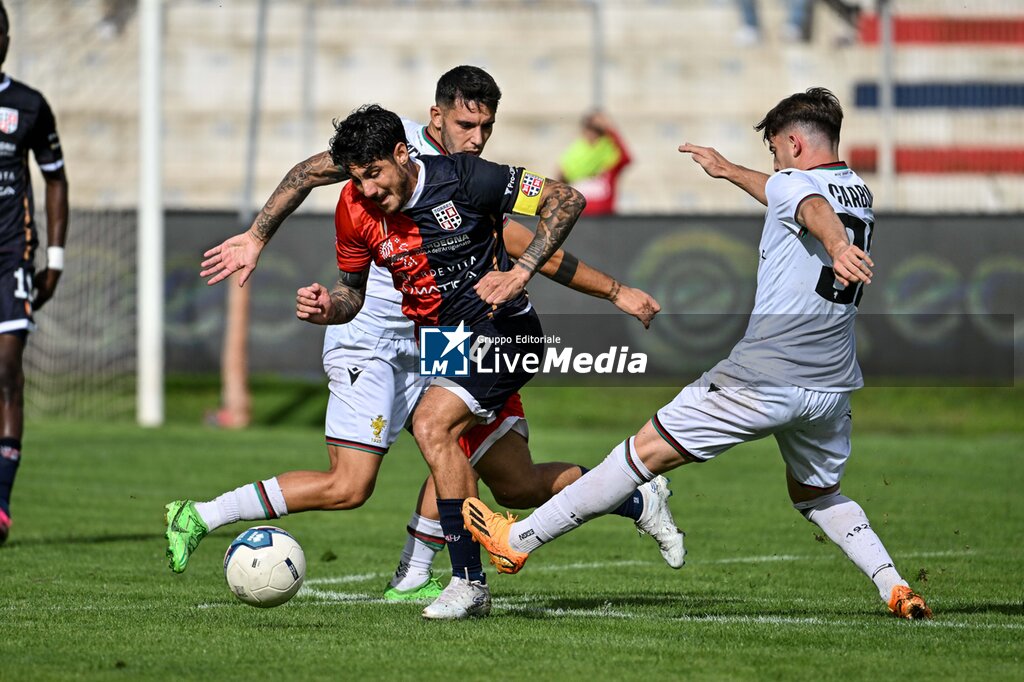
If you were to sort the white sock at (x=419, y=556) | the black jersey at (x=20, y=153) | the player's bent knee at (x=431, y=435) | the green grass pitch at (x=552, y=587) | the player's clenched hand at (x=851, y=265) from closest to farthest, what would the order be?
the green grass pitch at (x=552, y=587), the player's clenched hand at (x=851, y=265), the player's bent knee at (x=431, y=435), the white sock at (x=419, y=556), the black jersey at (x=20, y=153)

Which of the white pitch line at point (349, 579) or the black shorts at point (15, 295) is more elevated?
the black shorts at point (15, 295)

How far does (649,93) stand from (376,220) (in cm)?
1391

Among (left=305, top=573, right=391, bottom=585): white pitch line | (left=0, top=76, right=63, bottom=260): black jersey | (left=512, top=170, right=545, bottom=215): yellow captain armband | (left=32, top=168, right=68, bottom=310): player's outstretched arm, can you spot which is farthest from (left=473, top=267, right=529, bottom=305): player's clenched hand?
(left=32, top=168, right=68, bottom=310): player's outstretched arm

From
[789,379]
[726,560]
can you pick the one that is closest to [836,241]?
[789,379]

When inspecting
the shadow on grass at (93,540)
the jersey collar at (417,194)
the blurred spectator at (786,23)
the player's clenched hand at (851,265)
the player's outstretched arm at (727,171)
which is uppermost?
the blurred spectator at (786,23)

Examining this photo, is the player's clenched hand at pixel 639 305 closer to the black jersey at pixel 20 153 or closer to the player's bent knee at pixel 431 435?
the player's bent knee at pixel 431 435

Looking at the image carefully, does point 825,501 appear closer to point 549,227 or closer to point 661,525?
point 661,525

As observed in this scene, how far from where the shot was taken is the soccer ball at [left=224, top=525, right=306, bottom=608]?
256 inches

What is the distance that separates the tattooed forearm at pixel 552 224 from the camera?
6.68 metres

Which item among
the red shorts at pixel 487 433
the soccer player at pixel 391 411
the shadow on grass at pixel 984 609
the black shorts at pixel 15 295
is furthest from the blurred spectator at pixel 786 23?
the shadow on grass at pixel 984 609

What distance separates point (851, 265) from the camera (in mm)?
5836

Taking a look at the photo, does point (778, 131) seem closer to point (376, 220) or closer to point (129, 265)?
point (376, 220)

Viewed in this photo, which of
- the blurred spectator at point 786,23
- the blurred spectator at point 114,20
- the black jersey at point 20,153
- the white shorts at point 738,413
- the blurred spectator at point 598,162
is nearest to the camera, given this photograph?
the white shorts at point 738,413

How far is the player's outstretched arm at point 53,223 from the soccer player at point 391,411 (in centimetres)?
273
